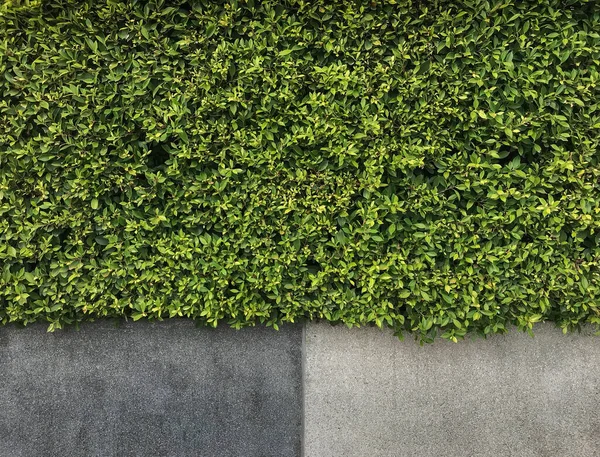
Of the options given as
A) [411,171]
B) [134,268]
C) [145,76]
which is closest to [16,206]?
[134,268]

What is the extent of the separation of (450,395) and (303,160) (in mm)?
1880

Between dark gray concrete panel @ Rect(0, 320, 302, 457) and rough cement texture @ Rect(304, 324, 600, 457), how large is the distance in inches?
13.0

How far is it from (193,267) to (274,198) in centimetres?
69

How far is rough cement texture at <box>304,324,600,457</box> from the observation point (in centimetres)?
315

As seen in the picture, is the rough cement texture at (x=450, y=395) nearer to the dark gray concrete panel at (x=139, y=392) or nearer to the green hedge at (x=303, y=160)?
the green hedge at (x=303, y=160)

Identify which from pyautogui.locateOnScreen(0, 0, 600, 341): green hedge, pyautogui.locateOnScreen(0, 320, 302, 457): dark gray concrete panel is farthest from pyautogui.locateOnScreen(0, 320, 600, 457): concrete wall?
pyautogui.locateOnScreen(0, 0, 600, 341): green hedge

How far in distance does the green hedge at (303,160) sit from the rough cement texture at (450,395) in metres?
0.23

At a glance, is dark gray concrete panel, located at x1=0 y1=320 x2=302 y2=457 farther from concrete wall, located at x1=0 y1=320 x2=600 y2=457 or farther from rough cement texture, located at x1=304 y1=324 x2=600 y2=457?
rough cement texture, located at x1=304 y1=324 x2=600 y2=457

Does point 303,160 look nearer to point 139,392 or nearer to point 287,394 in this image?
point 287,394

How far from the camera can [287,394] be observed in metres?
3.17

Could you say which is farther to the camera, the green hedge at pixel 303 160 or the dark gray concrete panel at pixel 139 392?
the dark gray concrete panel at pixel 139 392

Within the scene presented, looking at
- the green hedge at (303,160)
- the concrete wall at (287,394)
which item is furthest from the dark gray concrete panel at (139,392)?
the green hedge at (303,160)

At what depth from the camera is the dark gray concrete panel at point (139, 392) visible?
3139 mm

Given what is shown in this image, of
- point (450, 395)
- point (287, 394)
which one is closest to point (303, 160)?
point (287, 394)
